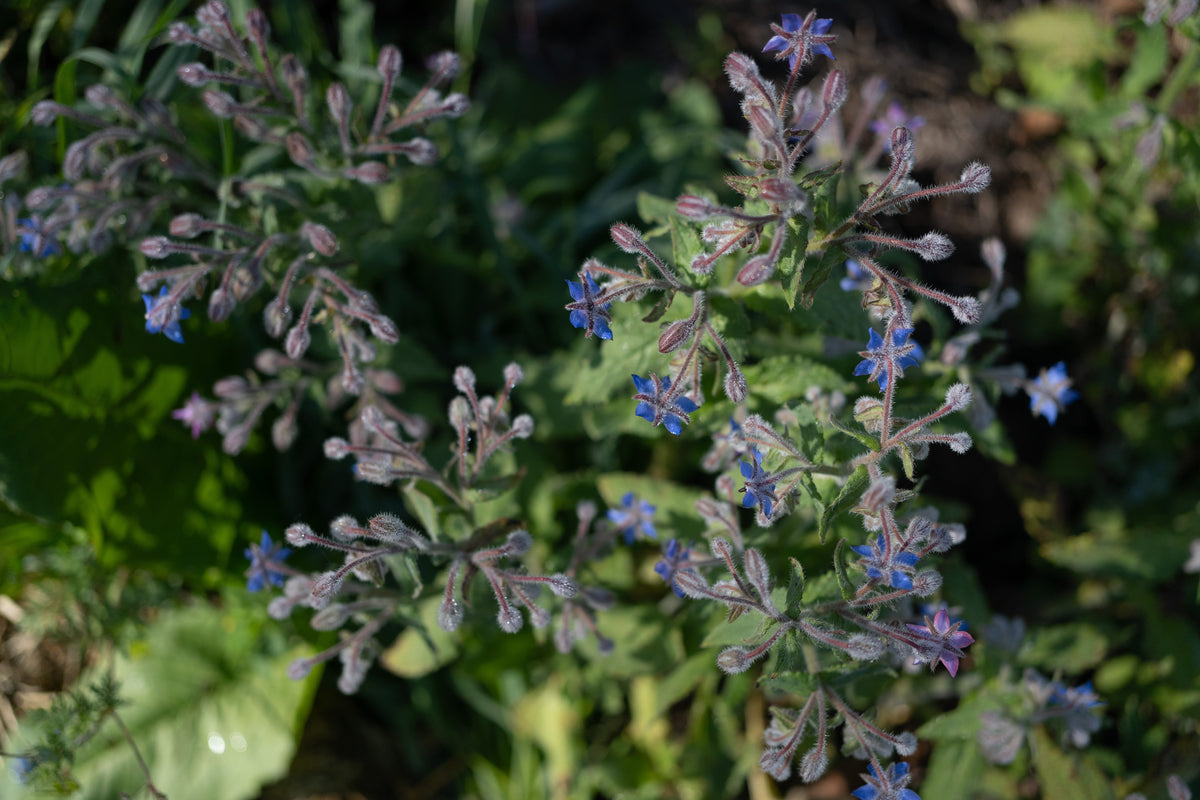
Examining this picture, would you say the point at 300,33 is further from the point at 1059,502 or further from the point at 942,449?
the point at 1059,502

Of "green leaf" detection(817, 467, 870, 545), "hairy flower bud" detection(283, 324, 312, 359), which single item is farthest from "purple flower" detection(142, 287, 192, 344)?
"green leaf" detection(817, 467, 870, 545)

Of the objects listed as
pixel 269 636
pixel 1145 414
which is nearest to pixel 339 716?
pixel 269 636

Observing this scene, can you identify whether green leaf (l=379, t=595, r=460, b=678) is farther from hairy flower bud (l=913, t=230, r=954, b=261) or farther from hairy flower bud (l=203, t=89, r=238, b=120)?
hairy flower bud (l=913, t=230, r=954, b=261)

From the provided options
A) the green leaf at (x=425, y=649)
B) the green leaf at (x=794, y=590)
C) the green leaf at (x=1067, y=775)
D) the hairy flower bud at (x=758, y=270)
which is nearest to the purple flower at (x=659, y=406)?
the hairy flower bud at (x=758, y=270)

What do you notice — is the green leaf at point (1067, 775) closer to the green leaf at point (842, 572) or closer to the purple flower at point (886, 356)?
the green leaf at point (842, 572)

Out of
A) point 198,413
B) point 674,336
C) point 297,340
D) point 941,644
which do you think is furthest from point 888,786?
point 198,413

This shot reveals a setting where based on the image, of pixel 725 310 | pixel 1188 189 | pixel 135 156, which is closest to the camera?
pixel 725 310
